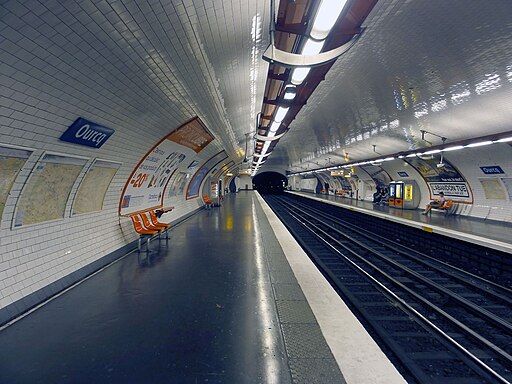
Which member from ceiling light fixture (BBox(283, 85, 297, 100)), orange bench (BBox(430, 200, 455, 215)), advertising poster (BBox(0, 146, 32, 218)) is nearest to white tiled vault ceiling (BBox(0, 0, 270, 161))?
ceiling light fixture (BBox(283, 85, 297, 100))

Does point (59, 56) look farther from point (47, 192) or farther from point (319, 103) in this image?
point (319, 103)

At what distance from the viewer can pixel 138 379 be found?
7.33 feet

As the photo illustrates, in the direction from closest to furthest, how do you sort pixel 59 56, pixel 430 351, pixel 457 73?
pixel 59 56 < pixel 430 351 < pixel 457 73

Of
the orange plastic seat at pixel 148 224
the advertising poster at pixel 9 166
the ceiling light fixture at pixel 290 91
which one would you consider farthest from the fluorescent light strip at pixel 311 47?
the orange plastic seat at pixel 148 224

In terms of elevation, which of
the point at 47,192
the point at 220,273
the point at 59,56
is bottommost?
the point at 220,273

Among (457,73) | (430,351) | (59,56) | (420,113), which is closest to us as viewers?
(59,56)

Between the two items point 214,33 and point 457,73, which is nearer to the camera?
point 214,33

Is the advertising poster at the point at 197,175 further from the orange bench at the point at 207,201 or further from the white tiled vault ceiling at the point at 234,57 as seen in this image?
the white tiled vault ceiling at the point at 234,57

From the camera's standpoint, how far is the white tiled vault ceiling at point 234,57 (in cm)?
246

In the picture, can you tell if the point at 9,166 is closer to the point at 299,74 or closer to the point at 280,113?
the point at 299,74

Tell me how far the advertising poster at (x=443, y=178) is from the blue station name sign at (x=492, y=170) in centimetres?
149

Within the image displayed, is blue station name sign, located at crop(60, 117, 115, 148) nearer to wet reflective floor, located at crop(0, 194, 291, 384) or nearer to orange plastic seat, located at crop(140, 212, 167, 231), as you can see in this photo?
wet reflective floor, located at crop(0, 194, 291, 384)

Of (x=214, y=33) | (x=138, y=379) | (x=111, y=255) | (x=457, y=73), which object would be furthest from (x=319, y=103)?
(x=138, y=379)

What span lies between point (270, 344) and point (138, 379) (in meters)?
1.16
